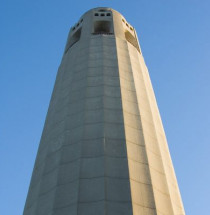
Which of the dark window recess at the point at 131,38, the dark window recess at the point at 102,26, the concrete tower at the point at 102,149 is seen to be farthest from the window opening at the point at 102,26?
the concrete tower at the point at 102,149

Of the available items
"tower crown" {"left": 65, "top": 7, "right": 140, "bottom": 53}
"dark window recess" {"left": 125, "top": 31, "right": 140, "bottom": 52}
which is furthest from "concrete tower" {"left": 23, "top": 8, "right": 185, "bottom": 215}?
"dark window recess" {"left": 125, "top": 31, "right": 140, "bottom": 52}

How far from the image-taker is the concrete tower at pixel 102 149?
42.9 ft

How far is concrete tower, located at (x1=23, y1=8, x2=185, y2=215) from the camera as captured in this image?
42.9 ft

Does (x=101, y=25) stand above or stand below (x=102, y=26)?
above

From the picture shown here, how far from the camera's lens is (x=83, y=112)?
17.7 meters

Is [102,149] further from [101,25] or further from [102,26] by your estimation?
[101,25]

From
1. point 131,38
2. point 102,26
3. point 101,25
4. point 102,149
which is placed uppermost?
point 101,25

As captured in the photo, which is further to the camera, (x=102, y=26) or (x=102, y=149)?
(x=102, y=26)

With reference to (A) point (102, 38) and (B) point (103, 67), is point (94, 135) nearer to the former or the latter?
(B) point (103, 67)

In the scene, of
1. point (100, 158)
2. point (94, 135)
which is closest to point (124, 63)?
point (94, 135)

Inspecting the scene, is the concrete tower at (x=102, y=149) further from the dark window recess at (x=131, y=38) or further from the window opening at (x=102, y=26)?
the dark window recess at (x=131, y=38)

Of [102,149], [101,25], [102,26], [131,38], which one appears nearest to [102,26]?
[102,26]

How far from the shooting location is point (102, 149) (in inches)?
592

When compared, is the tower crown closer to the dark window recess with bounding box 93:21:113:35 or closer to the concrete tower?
the dark window recess with bounding box 93:21:113:35
